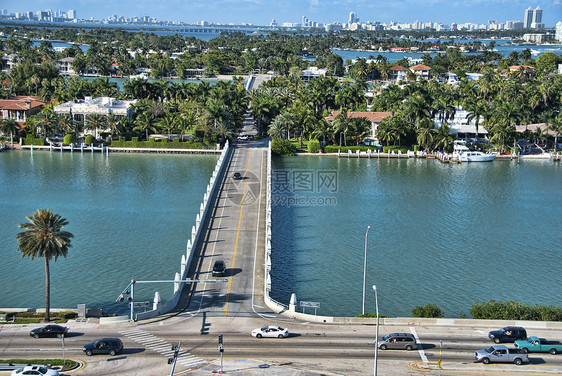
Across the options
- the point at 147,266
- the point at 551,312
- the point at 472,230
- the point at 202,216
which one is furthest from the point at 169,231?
the point at 551,312

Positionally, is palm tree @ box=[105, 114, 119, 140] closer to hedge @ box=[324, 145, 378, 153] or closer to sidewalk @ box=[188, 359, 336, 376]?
hedge @ box=[324, 145, 378, 153]

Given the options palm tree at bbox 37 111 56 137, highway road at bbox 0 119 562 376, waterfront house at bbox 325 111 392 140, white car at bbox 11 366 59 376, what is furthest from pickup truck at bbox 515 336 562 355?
palm tree at bbox 37 111 56 137

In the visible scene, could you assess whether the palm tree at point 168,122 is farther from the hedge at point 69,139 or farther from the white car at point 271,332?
the white car at point 271,332

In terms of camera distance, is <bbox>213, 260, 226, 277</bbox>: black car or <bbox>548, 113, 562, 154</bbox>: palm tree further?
<bbox>548, 113, 562, 154</bbox>: palm tree

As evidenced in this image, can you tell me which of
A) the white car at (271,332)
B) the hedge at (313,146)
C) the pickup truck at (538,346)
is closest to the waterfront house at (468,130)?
the hedge at (313,146)

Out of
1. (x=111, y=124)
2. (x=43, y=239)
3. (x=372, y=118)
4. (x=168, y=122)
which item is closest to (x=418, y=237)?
(x=43, y=239)

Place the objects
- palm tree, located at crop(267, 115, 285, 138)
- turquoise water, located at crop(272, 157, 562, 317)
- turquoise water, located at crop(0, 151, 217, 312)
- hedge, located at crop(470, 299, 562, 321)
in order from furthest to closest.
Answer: palm tree, located at crop(267, 115, 285, 138), turquoise water, located at crop(272, 157, 562, 317), turquoise water, located at crop(0, 151, 217, 312), hedge, located at crop(470, 299, 562, 321)

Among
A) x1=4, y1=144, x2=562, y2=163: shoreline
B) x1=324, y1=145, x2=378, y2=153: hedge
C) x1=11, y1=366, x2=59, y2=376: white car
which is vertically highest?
x1=324, y1=145, x2=378, y2=153: hedge
